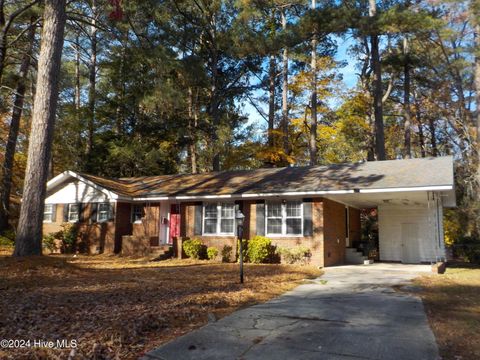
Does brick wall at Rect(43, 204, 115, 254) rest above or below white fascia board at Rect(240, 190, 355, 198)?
below

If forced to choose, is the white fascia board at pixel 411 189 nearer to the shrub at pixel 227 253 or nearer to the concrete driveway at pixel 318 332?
the concrete driveway at pixel 318 332

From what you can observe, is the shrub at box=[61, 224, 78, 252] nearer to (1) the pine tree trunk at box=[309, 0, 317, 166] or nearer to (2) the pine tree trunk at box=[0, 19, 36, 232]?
(2) the pine tree trunk at box=[0, 19, 36, 232]

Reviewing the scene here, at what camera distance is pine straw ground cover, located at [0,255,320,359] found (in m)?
5.44

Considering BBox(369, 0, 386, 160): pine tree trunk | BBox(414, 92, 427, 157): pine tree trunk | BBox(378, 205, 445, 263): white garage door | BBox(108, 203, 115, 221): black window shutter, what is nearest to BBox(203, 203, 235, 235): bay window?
BBox(108, 203, 115, 221): black window shutter

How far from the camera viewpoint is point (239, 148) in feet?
105

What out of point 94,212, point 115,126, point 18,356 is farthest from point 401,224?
point 115,126

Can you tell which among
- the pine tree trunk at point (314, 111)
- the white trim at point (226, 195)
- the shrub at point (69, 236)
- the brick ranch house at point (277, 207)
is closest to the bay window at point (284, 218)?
the brick ranch house at point (277, 207)

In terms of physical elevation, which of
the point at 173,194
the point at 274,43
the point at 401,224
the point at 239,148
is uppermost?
the point at 274,43

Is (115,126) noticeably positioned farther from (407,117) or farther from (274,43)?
(407,117)

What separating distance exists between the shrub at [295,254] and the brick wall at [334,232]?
2.79 feet

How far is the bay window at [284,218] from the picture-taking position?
16797 millimetres

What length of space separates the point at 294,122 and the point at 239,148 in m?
Answer: 4.75

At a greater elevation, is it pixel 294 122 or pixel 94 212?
pixel 294 122

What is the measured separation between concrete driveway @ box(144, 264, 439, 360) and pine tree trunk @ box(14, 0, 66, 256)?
6870 millimetres
